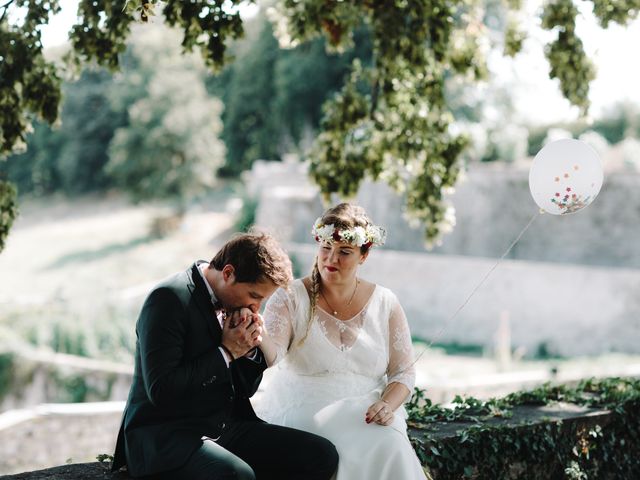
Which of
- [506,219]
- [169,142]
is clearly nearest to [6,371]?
[506,219]

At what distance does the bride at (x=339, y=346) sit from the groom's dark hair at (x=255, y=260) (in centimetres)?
56

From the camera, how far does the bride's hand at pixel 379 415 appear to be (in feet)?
11.0

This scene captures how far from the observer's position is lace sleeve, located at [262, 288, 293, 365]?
356 cm

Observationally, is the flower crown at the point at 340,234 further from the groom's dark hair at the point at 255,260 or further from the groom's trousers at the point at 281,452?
the groom's trousers at the point at 281,452

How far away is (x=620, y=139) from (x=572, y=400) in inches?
998

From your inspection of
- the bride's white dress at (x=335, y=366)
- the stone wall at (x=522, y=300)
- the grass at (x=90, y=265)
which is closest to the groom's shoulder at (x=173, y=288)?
the bride's white dress at (x=335, y=366)

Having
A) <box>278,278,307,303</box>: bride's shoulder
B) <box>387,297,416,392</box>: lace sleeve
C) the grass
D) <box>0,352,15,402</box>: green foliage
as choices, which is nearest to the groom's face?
<box>278,278,307,303</box>: bride's shoulder

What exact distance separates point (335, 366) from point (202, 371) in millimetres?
1001

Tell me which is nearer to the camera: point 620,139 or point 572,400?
point 572,400

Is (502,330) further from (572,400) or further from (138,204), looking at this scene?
(138,204)

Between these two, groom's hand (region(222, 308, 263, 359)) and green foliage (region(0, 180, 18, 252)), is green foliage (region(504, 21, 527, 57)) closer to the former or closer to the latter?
green foliage (region(0, 180, 18, 252))

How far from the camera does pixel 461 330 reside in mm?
20484

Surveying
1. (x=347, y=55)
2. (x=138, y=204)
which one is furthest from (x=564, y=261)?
(x=138, y=204)

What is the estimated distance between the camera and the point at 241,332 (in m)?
2.92
